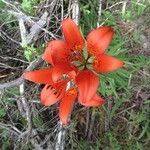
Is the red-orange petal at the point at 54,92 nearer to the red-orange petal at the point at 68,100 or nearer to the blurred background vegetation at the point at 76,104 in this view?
the red-orange petal at the point at 68,100

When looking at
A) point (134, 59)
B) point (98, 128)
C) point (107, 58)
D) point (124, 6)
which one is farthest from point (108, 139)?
point (107, 58)

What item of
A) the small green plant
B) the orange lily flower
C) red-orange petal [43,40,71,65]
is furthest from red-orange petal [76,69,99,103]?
the small green plant

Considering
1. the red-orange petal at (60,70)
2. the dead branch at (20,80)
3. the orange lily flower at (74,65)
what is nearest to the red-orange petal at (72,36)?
the orange lily flower at (74,65)

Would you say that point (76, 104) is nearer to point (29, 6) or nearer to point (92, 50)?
point (29, 6)

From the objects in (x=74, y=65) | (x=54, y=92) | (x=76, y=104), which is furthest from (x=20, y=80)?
(x=74, y=65)

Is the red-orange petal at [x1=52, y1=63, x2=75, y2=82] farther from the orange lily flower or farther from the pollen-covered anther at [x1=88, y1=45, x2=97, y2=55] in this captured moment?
the pollen-covered anther at [x1=88, y1=45, x2=97, y2=55]
